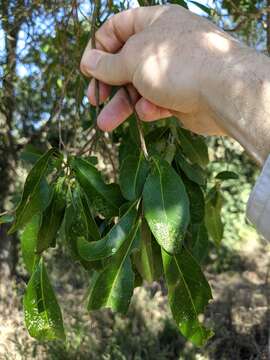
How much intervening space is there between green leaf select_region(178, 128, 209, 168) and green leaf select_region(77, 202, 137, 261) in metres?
0.65

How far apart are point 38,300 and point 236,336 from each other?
3509 millimetres

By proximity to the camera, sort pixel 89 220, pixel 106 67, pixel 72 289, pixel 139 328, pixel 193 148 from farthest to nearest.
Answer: pixel 72 289 → pixel 139 328 → pixel 193 148 → pixel 106 67 → pixel 89 220

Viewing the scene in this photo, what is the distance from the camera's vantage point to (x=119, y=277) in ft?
2.93

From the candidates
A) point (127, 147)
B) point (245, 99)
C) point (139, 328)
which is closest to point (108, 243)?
point (245, 99)

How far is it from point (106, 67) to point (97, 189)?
25 cm

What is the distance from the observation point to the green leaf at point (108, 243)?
2.87 ft

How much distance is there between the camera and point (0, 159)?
4.47 m

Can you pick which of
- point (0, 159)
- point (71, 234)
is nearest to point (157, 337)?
point (0, 159)

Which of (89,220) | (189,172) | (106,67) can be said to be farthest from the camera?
(189,172)

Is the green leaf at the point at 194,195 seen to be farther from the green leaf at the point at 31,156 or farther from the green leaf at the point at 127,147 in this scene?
the green leaf at the point at 31,156

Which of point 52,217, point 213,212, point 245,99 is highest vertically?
point 245,99

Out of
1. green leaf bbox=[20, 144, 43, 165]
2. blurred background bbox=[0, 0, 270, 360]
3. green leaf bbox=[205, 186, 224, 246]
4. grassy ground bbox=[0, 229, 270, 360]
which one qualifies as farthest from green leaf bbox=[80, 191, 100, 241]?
grassy ground bbox=[0, 229, 270, 360]

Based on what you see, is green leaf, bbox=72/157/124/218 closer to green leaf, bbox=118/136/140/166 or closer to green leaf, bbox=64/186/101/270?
green leaf, bbox=64/186/101/270

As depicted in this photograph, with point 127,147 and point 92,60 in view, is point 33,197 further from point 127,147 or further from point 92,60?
point 127,147
